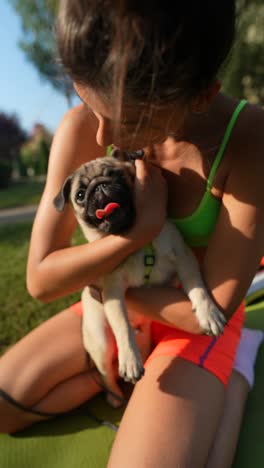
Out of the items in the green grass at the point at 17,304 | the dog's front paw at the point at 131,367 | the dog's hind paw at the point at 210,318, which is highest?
the dog's hind paw at the point at 210,318

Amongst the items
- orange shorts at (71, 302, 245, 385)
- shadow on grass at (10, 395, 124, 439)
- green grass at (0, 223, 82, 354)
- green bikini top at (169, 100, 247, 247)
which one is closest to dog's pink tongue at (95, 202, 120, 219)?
green bikini top at (169, 100, 247, 247)

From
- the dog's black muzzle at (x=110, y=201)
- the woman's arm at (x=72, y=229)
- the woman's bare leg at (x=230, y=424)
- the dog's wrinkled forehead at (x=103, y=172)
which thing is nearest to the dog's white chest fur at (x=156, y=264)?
the woman's arm at (x=72, y=229)

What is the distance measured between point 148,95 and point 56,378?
163cm

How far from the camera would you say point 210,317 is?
70.1 inches

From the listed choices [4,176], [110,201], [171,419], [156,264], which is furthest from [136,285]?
[4,176]

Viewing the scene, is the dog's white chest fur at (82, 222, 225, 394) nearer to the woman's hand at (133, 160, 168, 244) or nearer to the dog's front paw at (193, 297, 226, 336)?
the dog's front paw at (193, 297, 226, 336)

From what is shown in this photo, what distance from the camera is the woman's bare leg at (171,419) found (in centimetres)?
159

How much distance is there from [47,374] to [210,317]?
993 millimetres

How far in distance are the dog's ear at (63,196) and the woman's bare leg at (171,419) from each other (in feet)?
→ 2.97

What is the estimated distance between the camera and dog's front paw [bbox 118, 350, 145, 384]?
1772 millimetres

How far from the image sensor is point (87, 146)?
2.08 metres

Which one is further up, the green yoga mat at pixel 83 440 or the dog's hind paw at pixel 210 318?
the dog's hind paw at pixel 210 318

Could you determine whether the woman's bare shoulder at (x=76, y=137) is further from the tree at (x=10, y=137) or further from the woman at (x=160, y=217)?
the tree at (x=10, y=137)

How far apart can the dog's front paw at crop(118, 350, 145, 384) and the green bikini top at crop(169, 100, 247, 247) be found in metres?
0.63
